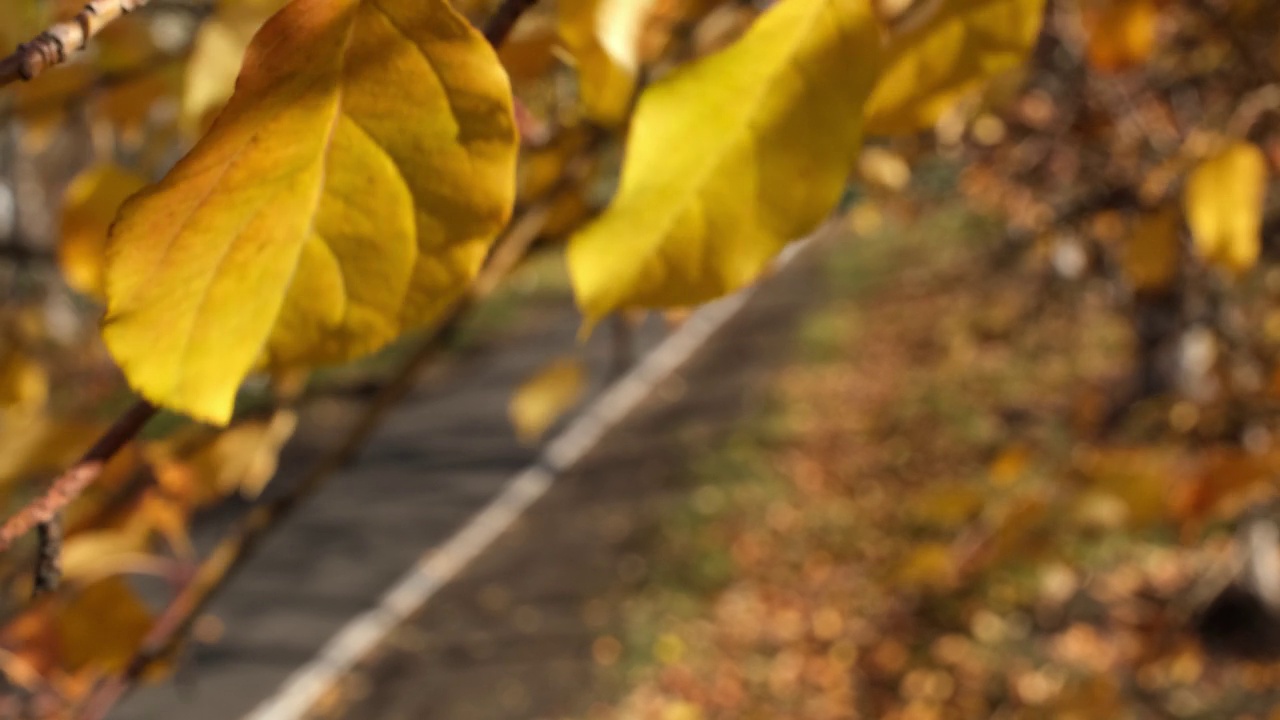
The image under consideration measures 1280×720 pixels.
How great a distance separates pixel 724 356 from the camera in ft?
26.8

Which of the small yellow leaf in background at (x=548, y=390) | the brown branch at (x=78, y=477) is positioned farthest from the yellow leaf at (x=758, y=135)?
the small yellow leaf in background at (x=548, y=390)

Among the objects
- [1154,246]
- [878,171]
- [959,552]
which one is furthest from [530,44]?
[959,552]

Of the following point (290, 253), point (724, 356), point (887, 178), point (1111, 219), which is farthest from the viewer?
point (724, 356)

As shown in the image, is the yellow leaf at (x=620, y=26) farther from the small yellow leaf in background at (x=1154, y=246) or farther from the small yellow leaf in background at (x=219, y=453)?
the small yellow leaf in background at (x=1154, y=246)

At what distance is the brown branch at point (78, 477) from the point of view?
282 mm

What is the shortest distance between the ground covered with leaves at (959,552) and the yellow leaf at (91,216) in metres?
0.94

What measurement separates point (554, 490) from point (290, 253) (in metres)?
6.00

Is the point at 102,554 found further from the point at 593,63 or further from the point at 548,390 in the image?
the point at 593,63

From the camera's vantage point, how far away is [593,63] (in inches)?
13.8

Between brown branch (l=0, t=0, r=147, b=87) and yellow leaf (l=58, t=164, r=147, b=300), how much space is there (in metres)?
0.38

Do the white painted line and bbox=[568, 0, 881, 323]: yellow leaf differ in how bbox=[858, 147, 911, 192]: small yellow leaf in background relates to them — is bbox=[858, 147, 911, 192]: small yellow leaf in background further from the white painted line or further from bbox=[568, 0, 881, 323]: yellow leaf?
the white painted line

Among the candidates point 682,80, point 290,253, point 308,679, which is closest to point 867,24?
point 682,80

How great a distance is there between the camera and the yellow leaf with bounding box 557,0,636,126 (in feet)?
1.10

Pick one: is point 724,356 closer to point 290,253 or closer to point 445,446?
point 445,446
